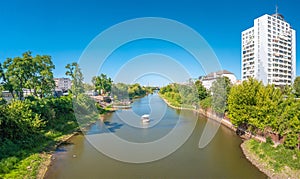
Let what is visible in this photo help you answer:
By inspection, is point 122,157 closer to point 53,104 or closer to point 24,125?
point 24,125

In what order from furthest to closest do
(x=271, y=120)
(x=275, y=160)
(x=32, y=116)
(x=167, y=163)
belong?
1. (x=32, y=116)
2. (x=271, y=120)
3. (x=167, y=163)
4. (x=275, y=160)

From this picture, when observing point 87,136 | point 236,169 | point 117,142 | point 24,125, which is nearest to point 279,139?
point 236,169

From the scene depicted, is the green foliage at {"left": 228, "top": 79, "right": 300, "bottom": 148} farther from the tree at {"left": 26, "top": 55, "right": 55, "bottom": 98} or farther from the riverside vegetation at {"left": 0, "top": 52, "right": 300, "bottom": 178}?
the tree at {"left": 26, "top": 55, "right": 55, "bottom": 98}

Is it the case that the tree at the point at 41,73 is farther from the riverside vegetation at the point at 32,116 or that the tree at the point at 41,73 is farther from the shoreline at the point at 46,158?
the shoreline at the point at 46,158

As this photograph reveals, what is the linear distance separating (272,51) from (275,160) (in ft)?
67.2

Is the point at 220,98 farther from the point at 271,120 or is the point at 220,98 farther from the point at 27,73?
the point at 27,73

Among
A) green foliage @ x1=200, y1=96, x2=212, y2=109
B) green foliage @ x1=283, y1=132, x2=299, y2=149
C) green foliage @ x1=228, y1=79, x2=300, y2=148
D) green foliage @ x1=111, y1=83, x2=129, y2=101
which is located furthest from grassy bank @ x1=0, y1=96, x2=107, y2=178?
green foliage @ x1=111, y1=83, x2=129, y2=101

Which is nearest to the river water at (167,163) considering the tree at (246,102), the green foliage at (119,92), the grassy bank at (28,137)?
the grassy bank at (28,137)

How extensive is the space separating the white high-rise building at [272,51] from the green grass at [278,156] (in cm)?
1832

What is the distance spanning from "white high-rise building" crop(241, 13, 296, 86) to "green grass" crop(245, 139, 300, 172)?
18319 mm

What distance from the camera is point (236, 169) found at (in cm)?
616

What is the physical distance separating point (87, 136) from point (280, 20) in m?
25.2

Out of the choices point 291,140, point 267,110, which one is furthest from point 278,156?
point 267,110

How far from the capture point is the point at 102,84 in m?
26.5
